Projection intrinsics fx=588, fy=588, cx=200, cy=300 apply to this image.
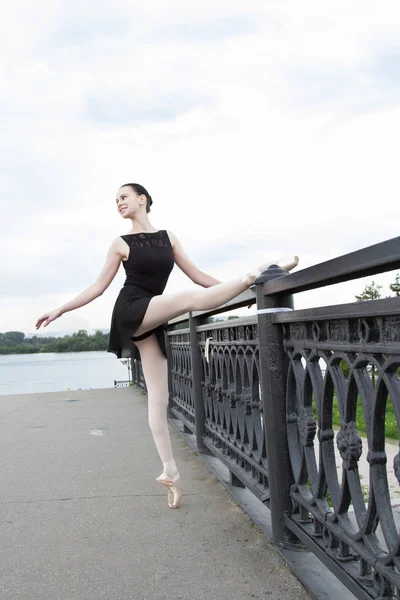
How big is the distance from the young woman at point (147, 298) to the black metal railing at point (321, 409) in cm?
37

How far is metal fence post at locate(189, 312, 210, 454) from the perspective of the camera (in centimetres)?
455

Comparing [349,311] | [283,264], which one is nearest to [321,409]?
[349,311]

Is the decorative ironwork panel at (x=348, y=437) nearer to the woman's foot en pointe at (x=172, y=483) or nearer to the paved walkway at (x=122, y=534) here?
the paved walkway at (x=122, y=534)

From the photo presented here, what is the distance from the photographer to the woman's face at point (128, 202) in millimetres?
3498

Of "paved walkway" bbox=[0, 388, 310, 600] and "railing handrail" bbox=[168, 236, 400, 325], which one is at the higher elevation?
"railing handrail" bbox=[168, 236, 400, 325]

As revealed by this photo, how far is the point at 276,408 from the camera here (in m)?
2.46

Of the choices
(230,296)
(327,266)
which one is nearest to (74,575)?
(230,296)

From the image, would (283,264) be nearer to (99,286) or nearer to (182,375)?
(99,286)

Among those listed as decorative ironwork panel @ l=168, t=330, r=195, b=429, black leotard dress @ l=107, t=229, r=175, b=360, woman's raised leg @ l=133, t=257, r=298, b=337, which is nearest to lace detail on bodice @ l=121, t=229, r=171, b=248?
black leotard dress @ l=107, t=229, r=175, b=360

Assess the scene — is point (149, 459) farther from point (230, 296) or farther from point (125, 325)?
point (230, 296)

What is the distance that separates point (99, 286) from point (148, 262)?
335 millimetres

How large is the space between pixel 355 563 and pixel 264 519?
113 centimetres

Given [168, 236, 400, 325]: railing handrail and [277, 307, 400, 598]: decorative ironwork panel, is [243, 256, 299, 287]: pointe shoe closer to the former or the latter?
[168, 236, 400, 325]: railing handrail

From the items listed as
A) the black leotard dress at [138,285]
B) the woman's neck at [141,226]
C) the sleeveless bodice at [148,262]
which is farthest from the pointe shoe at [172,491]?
the woman's neck at [141,226]
